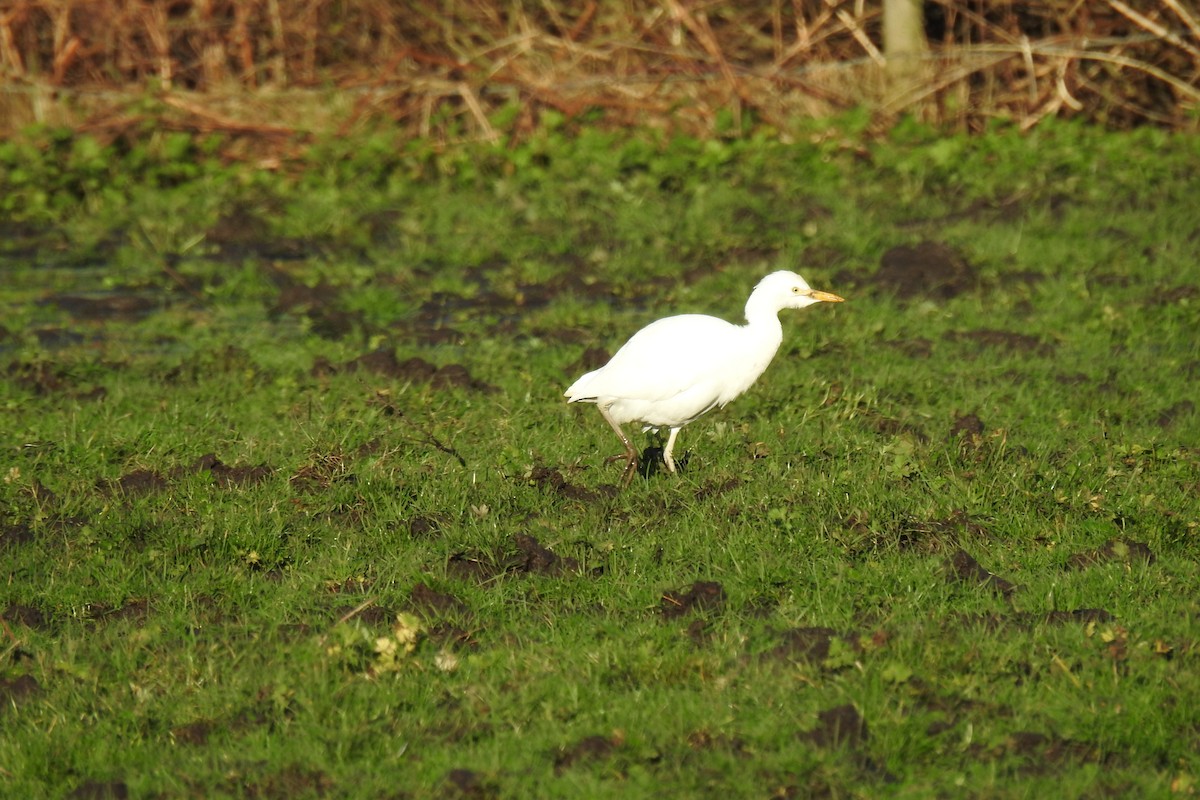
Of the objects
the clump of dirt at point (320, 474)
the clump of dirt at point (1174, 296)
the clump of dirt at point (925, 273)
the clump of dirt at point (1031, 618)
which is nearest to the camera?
the clump of dirt at point (1031, 618)

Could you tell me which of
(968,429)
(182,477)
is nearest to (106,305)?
(182,477)

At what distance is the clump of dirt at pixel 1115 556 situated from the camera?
221 inches

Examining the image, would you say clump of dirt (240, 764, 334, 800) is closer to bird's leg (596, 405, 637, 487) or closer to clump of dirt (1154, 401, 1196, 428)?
bird's leg (596, 405, 637, 487)

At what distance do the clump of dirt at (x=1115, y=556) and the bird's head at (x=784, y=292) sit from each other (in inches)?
67.0

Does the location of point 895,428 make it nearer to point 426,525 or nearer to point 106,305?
point 426,525

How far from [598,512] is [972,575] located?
58.6 inches

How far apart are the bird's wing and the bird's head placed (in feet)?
0.63

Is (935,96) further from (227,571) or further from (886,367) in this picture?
(227,571)

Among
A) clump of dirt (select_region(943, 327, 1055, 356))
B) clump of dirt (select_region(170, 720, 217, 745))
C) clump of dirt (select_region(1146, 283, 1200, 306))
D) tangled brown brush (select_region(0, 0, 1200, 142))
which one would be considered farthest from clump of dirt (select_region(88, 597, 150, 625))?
tangled brown brush (select_region(0, 0, 1200, 142))

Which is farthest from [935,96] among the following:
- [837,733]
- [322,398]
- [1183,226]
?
[837,733]

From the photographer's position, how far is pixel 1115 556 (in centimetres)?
564

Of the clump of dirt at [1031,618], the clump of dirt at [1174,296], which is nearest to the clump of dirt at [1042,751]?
the clump of dirt at [1031,618]

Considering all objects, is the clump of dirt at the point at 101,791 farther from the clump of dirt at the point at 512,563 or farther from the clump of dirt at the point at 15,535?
the clump of dirt at the point at 15,535

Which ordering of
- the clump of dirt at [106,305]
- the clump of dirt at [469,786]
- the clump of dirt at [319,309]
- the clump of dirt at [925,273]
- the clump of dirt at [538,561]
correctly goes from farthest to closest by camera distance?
1. the clump of dirt at [106,305]
2. the clump of dirt at [925,273]
3. the clump of dirt at [319,309]
4. the clump of dirt at [538,561]
5. the clump of dirt at [469,786]
